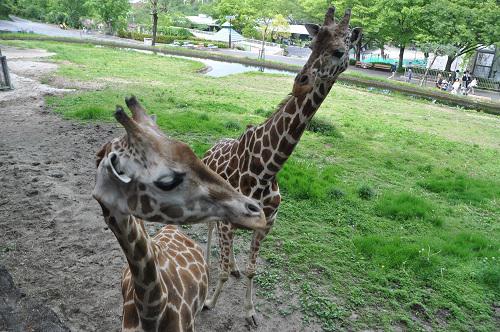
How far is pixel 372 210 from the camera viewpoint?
7992 millimetres

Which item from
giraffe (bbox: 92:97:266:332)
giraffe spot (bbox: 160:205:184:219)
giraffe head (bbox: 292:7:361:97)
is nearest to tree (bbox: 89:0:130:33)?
giraffe head (bbox: 292:7:361:97)

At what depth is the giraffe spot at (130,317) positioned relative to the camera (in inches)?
112

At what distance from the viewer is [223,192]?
2299 millimetres

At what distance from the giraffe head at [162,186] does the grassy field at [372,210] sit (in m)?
3.32

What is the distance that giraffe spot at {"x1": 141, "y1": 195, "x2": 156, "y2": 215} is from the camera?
7.34 ft

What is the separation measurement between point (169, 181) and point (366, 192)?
23.3 ft

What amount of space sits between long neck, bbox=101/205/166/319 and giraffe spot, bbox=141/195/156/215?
0.40ft

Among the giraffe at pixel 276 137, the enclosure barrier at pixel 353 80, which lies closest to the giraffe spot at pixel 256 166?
the giraffe at pixel 276 137

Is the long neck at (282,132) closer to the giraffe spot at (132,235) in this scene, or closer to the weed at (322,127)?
the giraffe spot at (132,235)

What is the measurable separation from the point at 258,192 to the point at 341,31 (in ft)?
6.38

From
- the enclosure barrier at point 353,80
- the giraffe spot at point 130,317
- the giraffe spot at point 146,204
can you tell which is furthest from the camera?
the enclosure barrier at point 353,80

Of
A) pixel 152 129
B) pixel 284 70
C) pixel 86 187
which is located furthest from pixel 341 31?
pixel 284 70

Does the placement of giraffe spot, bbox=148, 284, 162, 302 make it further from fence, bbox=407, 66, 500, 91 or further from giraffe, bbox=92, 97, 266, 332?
fence, bbox=407, 66, 500, 91

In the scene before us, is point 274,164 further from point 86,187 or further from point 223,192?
point 86,187
